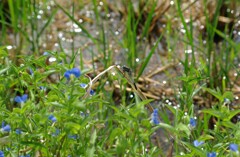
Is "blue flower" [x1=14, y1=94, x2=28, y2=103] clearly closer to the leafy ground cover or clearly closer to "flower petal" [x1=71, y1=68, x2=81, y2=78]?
the leafy ground cover

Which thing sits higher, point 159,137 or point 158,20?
point 158,20

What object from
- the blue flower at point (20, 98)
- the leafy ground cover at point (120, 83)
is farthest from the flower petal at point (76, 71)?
the blue flower at point (20, 98)

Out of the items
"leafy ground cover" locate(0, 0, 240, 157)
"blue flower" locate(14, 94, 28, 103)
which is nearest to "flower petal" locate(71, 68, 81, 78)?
"leafy ground cover" locate(0, 0, 240, 157)

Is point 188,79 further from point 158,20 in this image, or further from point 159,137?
point 158,20

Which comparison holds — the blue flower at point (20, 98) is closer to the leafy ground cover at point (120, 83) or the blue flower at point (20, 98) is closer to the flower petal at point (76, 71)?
the leafy ground cover at point (120, 83)

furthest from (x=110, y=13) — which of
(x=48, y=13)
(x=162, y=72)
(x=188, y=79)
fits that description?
(x=188, y=79)

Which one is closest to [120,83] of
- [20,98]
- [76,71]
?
[20,98]

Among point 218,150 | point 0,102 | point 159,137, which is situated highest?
point 0,102

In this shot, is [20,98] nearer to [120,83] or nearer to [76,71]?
[76,71]
